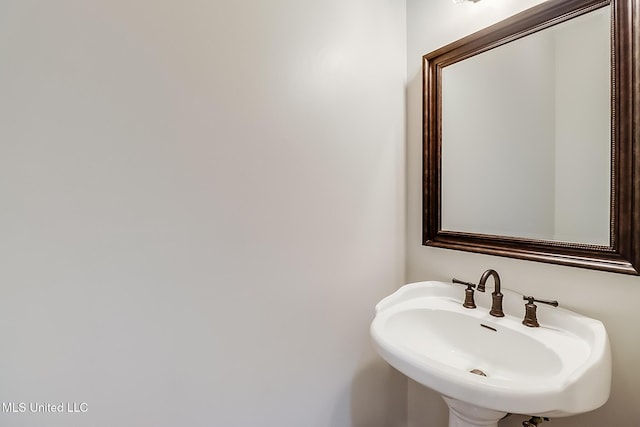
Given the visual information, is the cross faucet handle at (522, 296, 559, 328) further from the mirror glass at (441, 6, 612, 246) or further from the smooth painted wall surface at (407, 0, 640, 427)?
the mirror glass at (441, 6, 612, 246)

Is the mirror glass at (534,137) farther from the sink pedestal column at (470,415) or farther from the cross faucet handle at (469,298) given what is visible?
the sink pedestal column at (470,415)

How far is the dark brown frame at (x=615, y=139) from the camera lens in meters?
0.79

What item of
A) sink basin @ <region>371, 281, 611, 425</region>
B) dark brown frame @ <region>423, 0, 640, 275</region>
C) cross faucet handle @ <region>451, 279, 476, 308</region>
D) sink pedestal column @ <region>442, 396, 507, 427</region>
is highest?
dark brown frame @ <region>423, 0, 640, 275</region>

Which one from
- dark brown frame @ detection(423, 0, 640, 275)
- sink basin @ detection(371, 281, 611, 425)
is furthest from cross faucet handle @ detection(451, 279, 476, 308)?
dark brown frame @ detection(423, 0, 640, 275)

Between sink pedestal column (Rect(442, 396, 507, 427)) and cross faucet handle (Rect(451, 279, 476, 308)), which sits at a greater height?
cross faucet handle (Rect(451, 279, 476, 308))

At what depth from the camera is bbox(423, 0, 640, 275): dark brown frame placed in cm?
79

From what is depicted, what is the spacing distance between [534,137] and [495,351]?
780mm


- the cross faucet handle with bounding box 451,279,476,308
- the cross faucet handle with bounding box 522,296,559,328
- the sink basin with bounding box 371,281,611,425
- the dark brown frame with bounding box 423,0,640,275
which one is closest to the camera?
the sink basin with bounding box 371,281,611,425

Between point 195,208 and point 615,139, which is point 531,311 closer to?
point 615,139

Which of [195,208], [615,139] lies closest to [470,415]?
[615,139]

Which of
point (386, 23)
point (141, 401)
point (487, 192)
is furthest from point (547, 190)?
point (141, 401)

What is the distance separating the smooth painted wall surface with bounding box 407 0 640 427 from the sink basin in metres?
0.07

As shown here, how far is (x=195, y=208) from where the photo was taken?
3.03ft

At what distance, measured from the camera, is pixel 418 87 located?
1.33 m
